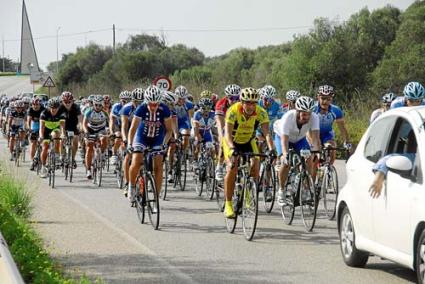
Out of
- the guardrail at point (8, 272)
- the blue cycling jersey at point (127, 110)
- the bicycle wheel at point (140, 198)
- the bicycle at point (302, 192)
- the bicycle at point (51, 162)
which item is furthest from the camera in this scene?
the bicycle at point (51, 162)

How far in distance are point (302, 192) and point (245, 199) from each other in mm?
1042

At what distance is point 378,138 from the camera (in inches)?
338

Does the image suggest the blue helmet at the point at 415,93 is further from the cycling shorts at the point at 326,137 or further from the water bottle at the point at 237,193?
the water bottle at the point at 237,193

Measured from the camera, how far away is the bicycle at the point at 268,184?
14070 millimetres

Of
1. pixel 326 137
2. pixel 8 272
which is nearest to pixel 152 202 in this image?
pixel 326 137

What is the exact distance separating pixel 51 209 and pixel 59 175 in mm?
7453

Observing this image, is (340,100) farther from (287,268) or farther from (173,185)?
(287,268)

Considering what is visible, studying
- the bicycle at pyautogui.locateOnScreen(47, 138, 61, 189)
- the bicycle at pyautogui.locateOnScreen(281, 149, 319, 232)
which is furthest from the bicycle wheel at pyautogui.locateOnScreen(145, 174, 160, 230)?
the bicycle at pyautogui.locateOnScreen(47, 138, 61, 189)

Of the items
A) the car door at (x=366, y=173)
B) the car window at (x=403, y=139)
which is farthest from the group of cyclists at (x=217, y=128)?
the car window at (x=403, y=139)

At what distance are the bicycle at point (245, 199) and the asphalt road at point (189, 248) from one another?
17cm

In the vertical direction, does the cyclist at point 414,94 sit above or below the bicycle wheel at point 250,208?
above

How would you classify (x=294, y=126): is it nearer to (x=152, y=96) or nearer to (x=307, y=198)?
(x=307, y=198)

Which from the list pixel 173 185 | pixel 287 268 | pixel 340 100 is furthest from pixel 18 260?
pixel 340 100

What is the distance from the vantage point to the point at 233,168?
11664mm
